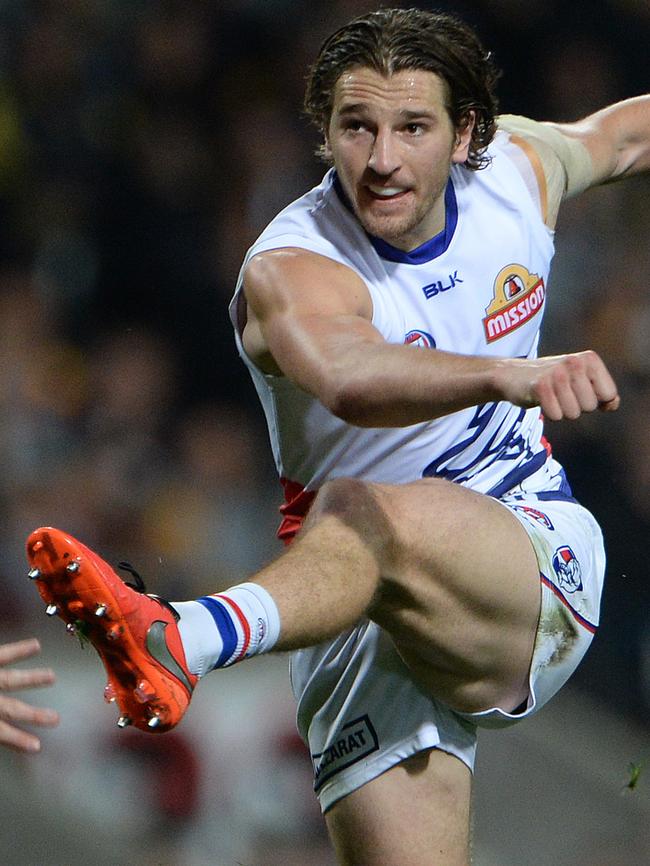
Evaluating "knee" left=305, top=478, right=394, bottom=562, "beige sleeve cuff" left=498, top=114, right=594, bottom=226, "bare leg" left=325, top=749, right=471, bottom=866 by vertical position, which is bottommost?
"bare leg" left=325, top=749, right=471, bottom=866

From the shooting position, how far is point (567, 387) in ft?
5.39

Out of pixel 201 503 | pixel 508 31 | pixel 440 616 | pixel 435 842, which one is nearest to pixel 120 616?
pixel 440 616

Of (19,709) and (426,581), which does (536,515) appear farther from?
(19,709)

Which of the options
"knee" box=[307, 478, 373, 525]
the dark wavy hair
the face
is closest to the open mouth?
the face

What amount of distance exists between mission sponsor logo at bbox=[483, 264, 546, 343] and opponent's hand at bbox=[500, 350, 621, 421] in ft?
2.74

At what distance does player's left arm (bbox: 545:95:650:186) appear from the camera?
290 cm

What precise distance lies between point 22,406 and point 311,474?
2113mm

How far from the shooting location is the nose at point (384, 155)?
91.5 inches

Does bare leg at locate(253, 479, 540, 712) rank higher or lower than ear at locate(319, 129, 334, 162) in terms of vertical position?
lower

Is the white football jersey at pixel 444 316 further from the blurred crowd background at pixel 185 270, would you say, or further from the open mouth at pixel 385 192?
the blurred crowd background at pixel 185 270

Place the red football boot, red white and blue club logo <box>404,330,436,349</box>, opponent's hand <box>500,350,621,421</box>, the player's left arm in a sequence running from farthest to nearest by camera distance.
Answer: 1. the player's left arm
2. red white and blue club logo <box>404,330,436,349</box>
3. the red football boot
4. opponent's hand <box>500,350,621,421</box>

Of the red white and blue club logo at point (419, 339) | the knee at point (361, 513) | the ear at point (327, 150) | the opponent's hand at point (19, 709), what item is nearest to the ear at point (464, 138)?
the ear at point (327, 150)

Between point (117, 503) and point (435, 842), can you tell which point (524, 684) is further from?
point (117, 503)

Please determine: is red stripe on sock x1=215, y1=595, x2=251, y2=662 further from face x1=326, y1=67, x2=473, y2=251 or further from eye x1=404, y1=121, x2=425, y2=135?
eye x1=404, y1=121, x2=425, y2=135
